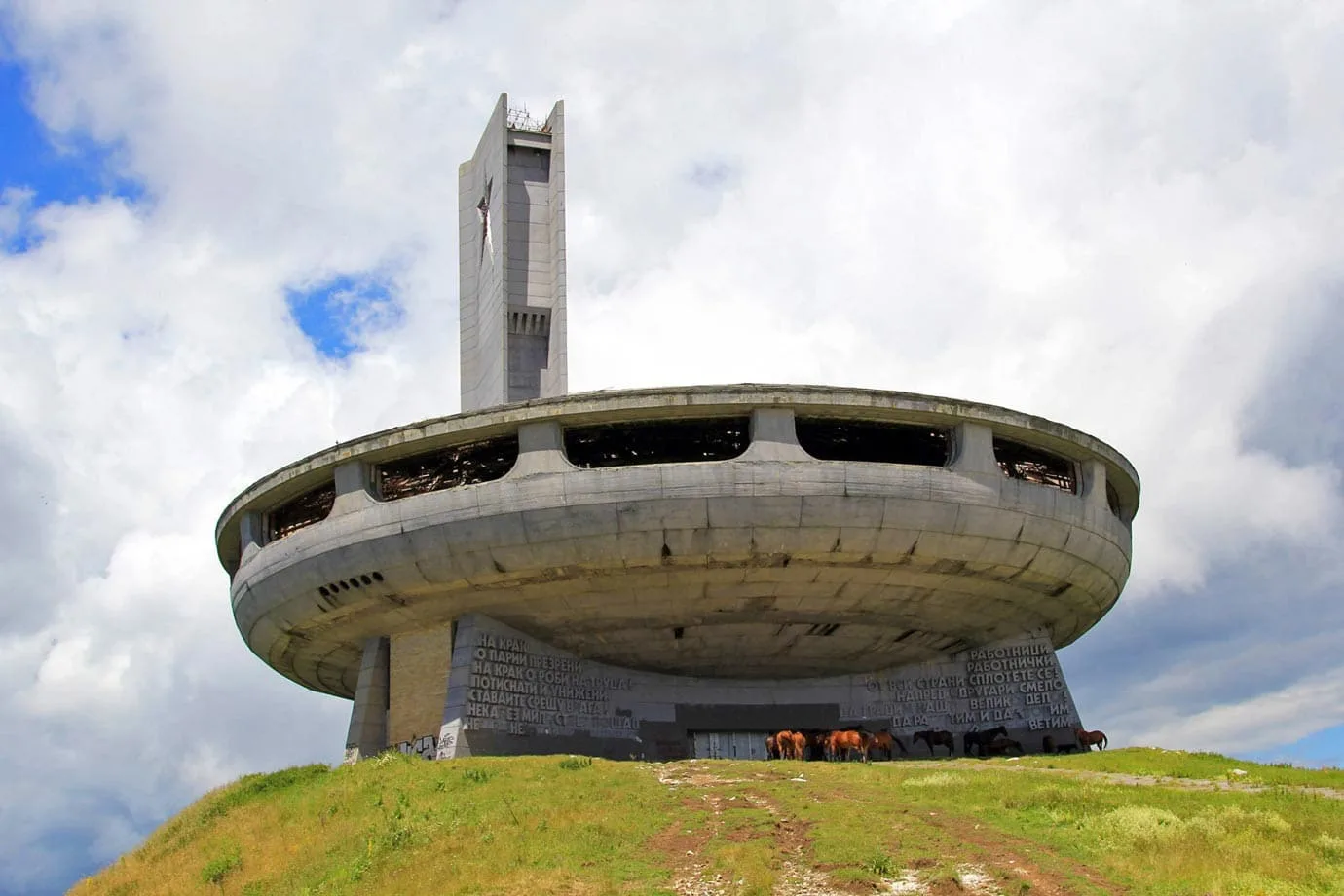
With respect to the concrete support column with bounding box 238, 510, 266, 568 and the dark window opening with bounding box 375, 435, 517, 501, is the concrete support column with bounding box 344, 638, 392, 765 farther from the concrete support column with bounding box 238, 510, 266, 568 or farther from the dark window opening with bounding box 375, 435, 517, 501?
the dark window opening with bounding box 375, 435, 517, 501

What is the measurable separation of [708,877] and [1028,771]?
11.0 m

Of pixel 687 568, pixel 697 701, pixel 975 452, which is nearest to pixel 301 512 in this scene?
pixel 687 568

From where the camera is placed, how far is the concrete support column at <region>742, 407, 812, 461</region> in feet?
96.4

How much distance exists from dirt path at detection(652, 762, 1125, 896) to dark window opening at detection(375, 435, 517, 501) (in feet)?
39.3

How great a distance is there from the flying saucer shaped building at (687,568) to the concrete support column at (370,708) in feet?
0.24

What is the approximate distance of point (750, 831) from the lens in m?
20.0

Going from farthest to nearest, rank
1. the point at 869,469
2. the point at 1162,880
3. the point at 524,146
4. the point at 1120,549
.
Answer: the point at 524,146 → the point at 1120,549 → the point at 869,469 → the point at 1162,880

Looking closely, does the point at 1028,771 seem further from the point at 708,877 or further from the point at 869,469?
the point at 708,877

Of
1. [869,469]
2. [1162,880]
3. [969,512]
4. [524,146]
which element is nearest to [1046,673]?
[969,512]

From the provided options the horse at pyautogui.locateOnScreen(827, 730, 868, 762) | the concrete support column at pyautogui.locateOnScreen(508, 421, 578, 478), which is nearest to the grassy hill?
the horse at pyautogui.locateOnScreen(827, 730, 868, 762)

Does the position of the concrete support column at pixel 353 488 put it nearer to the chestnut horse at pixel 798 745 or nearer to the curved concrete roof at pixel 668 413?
the curved concrete roof at pixel 668 413

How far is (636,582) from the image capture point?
30.7 metres

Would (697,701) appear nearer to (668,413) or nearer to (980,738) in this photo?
(980,738)

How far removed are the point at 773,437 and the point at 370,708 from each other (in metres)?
12.1
